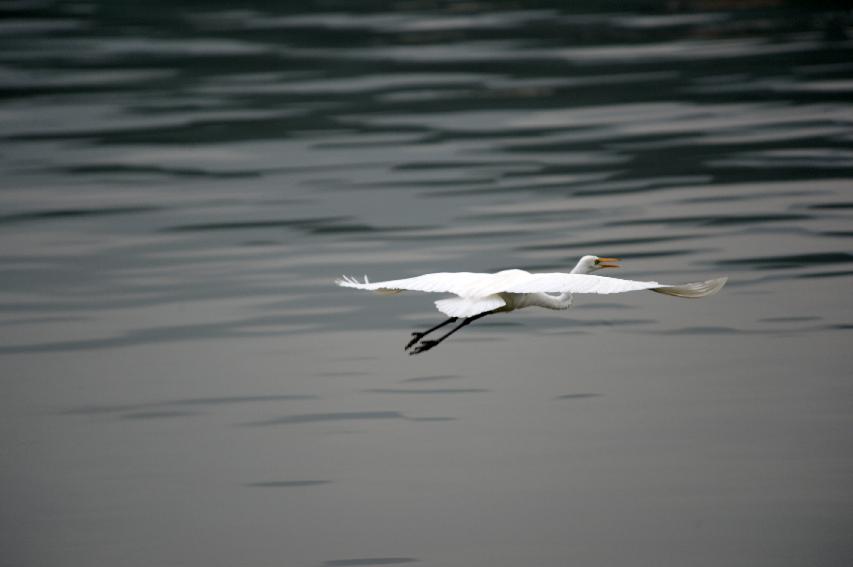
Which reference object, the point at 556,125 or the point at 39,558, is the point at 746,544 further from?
the point at 556,125

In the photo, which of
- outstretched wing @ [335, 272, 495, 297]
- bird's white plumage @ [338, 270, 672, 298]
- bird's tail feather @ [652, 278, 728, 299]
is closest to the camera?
bird's tail feather @ [652, 278, 728, 299]

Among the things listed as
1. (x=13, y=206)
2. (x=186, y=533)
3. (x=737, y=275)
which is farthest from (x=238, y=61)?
(x=186, y=533)

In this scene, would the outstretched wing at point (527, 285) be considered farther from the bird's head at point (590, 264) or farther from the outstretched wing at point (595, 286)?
the bird's head at point (590, 264)

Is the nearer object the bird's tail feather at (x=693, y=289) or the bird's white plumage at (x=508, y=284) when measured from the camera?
the bird's tail feather at (x=693, y=289)

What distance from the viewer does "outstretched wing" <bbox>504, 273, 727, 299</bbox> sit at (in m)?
15.0

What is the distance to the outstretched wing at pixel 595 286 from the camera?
15.0m

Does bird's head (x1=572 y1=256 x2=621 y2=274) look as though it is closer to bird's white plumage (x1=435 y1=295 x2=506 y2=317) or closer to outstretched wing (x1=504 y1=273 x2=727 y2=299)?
outstretched wing (x1=504 y1=273 x2=727 y2=299)

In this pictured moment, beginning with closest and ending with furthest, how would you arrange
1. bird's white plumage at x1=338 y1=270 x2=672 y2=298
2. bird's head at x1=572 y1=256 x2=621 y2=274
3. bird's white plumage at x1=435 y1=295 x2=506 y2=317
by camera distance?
bird's white plumage at x1=338 y1=270 x2=672 y2=298, bird's white plumage at x1=435 y1=295 x2=506 y2=317, bird's head at x1=572 y1=256 x2=621 y2=274

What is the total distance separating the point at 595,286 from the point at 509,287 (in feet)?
3.36

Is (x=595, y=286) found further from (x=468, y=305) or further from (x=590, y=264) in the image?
(x=590, y=264)

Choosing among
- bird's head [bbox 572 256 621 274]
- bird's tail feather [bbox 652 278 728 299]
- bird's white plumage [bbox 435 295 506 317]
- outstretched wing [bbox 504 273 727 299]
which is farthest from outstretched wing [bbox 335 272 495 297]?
bird's tail feather [bbox 652 278 728 299]

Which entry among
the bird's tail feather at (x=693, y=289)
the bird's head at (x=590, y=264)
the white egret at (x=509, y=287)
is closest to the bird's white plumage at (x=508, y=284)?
the white egret at (x=509, y=287)

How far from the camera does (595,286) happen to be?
15734 millimetres

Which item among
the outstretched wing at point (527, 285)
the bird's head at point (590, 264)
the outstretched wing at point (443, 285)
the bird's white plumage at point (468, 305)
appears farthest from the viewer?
the bird's head at point (590, 264)
